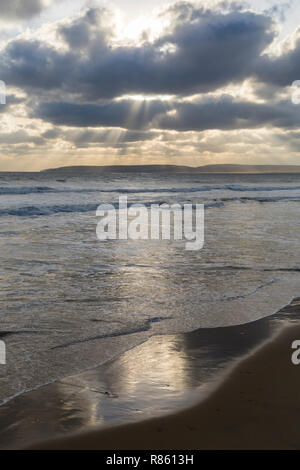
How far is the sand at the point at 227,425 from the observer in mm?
2684

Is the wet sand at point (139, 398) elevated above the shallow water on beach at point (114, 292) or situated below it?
below

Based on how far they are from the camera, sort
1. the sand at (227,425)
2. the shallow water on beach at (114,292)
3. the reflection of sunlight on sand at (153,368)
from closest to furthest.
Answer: the sand at (227,425)
the reflection of sunlight on sand at (153,368)
the shallow water on beach at (114,292)

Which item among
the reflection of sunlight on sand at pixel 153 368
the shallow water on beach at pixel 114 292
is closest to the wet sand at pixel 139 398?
the reflection of sunlight on sand at pixel 153 368

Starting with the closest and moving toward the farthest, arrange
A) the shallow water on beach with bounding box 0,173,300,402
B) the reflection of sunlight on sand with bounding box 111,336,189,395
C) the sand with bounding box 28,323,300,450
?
the sand with bounding box 28,323,300,450 → the reflection of sunlight on sand with bounding box 111,336,189,395 → the shallow water on beach with bounding box 0,173,300,402

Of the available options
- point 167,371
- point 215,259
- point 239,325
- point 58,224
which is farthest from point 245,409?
point 58,224

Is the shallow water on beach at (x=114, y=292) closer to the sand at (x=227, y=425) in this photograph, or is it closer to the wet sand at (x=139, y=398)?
the wet sand at (x=139, y=398)

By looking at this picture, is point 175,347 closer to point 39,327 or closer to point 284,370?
point 284,370

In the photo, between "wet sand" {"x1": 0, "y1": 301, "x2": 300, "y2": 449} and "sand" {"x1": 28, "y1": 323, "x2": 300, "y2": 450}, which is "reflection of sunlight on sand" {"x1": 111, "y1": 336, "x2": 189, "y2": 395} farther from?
"sand" {"x1": 28, "y1": 323, "x2": 300, "y2": 450}

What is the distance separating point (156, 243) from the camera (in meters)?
10.8

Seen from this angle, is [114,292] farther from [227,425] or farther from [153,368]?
[227,425]

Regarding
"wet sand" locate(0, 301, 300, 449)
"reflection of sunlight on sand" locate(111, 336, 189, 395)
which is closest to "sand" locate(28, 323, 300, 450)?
"wet sand" locate(0, 301, 300, 449)

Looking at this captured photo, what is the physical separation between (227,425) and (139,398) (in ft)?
2.29

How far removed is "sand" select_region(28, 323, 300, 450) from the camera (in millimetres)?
A: 2684
